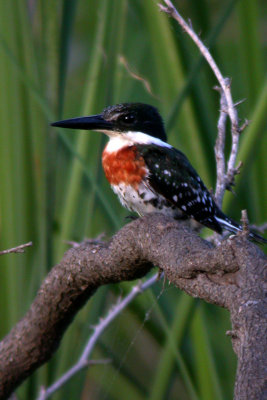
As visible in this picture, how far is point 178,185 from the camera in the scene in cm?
179

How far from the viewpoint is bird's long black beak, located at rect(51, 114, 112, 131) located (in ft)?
5.53

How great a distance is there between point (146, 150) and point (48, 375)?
0.72 m

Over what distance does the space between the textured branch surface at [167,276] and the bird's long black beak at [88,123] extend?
36cm

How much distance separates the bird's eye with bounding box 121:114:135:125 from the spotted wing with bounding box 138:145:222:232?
0.08 metres

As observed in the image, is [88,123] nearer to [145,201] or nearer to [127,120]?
[127,120]

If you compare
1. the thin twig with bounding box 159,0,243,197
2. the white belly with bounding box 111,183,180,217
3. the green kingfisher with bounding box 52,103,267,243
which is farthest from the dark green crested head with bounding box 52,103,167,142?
the thin twig with bounding box 159,0,243,197

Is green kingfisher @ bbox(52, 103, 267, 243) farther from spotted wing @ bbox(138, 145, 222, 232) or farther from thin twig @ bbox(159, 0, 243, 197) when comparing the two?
thin twig @ bbox(159, 0, 243, 197)

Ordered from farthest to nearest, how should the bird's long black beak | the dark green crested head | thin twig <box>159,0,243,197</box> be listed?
1. the dark green crested head
2. the bird's long black beak
3. thin twig <box>159,0,243,197</box>

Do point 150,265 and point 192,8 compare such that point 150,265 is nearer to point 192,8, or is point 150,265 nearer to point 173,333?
point 173,333

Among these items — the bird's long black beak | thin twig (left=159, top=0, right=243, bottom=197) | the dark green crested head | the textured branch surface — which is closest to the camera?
the textured branch surface

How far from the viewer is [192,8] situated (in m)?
2.25

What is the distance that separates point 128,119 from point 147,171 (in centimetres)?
17

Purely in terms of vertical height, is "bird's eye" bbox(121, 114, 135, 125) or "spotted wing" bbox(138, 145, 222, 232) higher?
"bird's eye" bbox(121, 114, 135, 125)

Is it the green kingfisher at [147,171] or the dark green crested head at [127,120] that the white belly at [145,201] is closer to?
the green kingfisher at [147,171]
